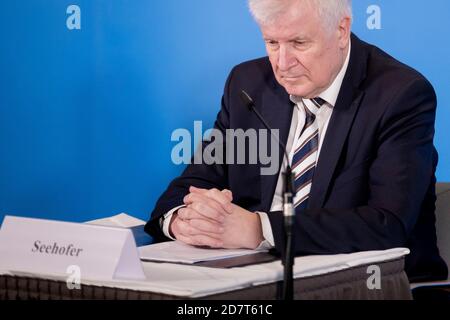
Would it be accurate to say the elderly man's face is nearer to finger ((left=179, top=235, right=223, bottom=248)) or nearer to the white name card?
finger ((left=179, top=235, right=223, bottom=248))

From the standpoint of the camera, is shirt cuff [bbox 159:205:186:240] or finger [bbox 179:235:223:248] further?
shirt cuff [bbox 159:205:186:240]

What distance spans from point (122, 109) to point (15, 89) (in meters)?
0.44

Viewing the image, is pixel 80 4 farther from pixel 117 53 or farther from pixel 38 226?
pixel 38 226

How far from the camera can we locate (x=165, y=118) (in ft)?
11.2

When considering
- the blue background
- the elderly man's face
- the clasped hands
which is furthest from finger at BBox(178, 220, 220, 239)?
the blue background

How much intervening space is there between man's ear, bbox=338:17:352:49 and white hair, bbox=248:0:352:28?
2cm

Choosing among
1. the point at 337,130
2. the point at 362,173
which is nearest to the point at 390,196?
the point at 362,173

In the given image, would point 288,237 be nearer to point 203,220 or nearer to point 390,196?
point 203,220

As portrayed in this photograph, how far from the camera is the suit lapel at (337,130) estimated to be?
2564 mm

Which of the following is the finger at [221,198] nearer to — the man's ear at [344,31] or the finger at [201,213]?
the finger at [201,213]

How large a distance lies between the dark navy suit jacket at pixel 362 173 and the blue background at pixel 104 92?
1.71 ft

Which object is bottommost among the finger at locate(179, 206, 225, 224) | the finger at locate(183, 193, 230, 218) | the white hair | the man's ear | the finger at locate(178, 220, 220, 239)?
the finger at locate(178, 220, 220, 239)

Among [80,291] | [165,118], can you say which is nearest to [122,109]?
[165,118]

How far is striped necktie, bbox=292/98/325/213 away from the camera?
2.62 metres
